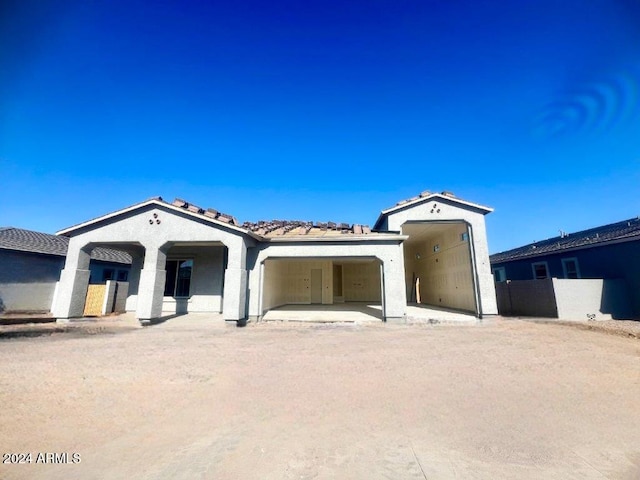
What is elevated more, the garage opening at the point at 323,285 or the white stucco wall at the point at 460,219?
the white stucco wall at the point at 460,219

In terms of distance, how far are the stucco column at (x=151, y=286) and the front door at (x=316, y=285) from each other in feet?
29.6

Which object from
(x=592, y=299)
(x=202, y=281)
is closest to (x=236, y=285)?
(x=202, y=281)

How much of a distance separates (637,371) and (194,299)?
49.6 feet

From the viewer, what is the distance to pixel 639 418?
144 inches

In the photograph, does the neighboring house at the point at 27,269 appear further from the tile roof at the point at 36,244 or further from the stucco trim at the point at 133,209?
the stucco trim at the point at 133,209

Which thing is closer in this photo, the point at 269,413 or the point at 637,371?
the point at 269,413

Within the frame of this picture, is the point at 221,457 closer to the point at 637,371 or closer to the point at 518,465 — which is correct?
the point at 518,465

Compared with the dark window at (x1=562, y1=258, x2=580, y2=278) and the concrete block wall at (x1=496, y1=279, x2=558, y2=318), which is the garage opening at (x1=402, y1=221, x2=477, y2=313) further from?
the dark window at (x1=562, y1=258, x2=580, y2=278)

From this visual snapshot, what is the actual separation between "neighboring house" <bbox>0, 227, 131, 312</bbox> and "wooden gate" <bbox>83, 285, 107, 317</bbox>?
5987 mm

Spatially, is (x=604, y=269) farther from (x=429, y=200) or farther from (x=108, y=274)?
(x=108, y=274)

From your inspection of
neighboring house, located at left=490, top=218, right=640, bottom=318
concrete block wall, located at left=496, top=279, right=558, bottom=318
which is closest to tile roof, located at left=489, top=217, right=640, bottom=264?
neighboring house, located at left=490, top=218, right=640, bottom=318

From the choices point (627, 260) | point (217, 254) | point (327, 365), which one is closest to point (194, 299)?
point (217, 254)

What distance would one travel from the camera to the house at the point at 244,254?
1096 centimetres

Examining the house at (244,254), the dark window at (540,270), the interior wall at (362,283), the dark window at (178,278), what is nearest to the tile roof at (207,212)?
the house at (244,254)
